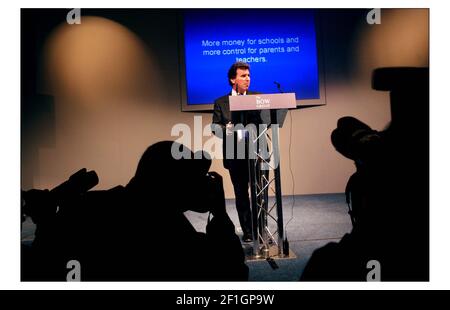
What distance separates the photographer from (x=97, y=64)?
4.66 m

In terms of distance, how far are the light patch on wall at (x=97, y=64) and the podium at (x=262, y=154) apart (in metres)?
2.52

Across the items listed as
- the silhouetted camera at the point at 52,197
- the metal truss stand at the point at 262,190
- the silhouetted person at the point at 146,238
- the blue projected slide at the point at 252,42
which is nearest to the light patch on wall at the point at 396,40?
the blue projected slide at the point at 252,42

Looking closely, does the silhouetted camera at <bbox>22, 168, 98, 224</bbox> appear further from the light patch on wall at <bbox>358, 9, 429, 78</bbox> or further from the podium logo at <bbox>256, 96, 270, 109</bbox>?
the light patch on wall at <bbox>358, 9, 429, 78</bbox>

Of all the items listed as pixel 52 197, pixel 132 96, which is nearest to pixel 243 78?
pixel 52 197

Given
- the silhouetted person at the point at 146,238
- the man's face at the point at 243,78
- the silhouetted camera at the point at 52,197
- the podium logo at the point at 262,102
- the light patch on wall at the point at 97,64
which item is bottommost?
the silhouetted person at the point at 146,238

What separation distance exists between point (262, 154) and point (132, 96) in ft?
8.96

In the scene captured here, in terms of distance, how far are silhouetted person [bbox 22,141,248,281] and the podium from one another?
39 cm

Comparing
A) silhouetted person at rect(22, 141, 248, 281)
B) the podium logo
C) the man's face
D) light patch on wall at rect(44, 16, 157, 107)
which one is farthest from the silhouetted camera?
light patch on wall at rect(44, 16, 157, 107)

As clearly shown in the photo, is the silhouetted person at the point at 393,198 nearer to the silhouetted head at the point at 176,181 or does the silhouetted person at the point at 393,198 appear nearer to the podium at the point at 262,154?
the podium at the point at 262,154

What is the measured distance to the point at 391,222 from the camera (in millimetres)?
2277

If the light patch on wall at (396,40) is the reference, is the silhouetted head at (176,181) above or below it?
below

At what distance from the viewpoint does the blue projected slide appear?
4.41 metres

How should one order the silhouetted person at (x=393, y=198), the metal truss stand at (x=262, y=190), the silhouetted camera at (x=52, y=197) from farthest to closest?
the metal truss stand at (x=262, y=190), the silhouetted person at (x=393, y=198), the silhouetted camera at (x=52, y=197)

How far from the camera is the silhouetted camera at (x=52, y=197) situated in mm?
1836
